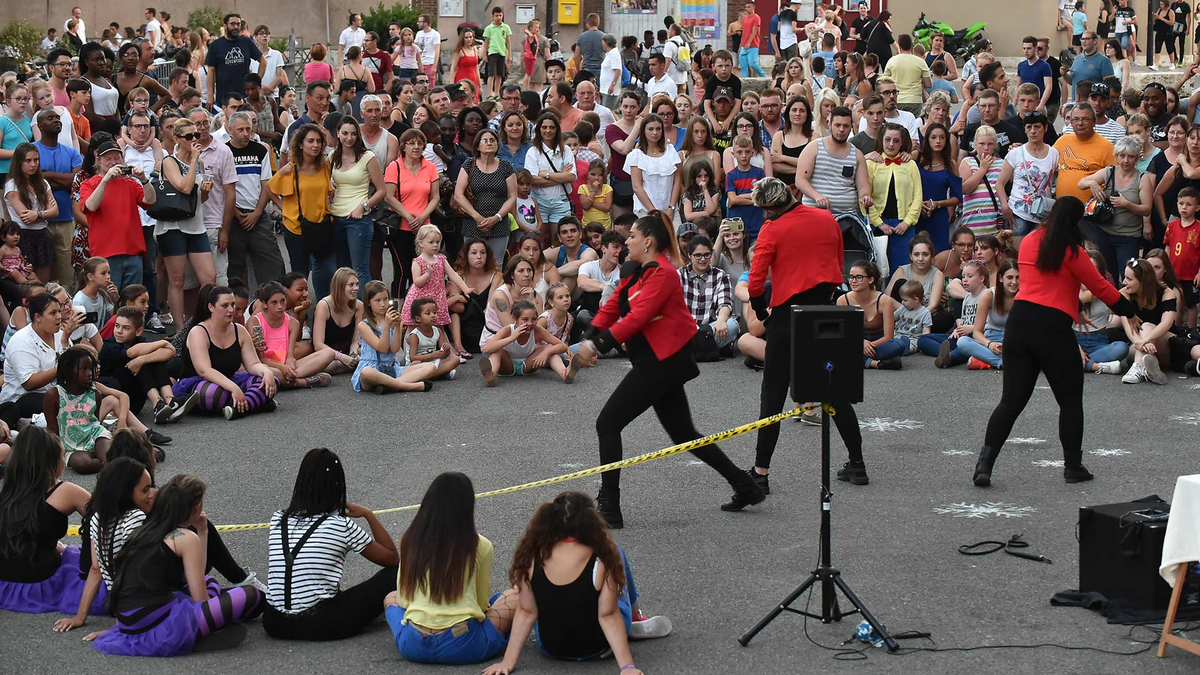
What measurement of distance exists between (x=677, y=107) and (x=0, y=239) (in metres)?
7.19

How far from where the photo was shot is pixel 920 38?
2805 centimetres

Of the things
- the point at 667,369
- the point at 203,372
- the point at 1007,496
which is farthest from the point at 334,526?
the point at 203,372

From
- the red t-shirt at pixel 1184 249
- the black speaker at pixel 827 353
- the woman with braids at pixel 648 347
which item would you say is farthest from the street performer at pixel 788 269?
the red t-shirt at pixel 1184 249

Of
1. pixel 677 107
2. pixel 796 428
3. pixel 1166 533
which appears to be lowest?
pixel 796 428

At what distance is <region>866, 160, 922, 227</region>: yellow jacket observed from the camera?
13.5 m

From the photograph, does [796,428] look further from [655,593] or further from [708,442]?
[655,593]

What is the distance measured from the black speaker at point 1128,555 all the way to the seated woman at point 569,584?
214 cm

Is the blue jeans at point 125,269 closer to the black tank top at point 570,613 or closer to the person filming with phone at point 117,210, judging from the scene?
the person filming with phone at point 117,210

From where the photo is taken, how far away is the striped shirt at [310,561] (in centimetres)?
612

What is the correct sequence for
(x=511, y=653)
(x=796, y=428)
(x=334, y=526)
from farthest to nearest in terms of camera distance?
(x=796, y=428) < (x=334, y=526) < (x=511, y=653)

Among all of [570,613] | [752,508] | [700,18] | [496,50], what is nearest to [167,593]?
[570,613]

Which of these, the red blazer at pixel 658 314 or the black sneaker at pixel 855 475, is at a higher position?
the red blazer at pixel 658 314

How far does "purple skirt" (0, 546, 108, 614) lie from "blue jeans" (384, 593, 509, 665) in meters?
1.63

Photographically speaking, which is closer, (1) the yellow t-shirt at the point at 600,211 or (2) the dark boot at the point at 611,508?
(2) the dark boot at the point at 611,508
